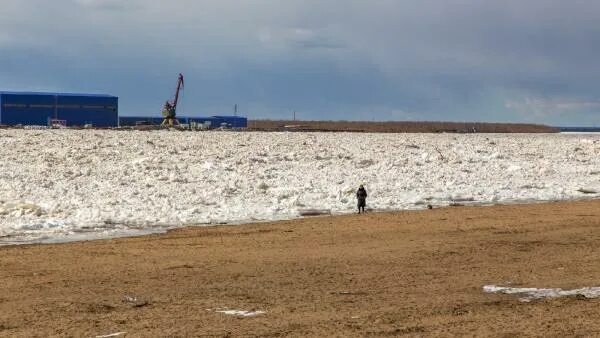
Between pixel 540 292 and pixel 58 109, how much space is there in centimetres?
5464

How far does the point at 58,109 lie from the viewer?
61219 millimetres

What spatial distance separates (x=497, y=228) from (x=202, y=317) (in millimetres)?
9765

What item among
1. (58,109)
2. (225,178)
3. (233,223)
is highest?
(58,109)

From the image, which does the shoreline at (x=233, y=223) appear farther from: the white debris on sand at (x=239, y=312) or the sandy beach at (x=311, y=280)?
the white debris on sand at (x=239, y=312)

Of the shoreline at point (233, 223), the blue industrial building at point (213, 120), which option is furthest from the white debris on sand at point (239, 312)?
the blue industrial building at point (213, 120)

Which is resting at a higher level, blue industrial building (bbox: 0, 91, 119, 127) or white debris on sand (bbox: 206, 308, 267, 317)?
blue industrial building (bbox: 0, 91, 119, 127)

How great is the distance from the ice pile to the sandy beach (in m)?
2.44

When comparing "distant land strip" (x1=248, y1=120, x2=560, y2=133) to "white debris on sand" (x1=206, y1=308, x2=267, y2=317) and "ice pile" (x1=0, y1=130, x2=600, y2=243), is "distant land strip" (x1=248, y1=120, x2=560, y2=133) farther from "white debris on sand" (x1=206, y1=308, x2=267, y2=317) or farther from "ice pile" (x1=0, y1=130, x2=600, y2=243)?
"white debris on sand" (x1=206, y1=308, x2=267, y2=317)

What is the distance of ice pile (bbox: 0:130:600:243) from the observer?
62.1ft

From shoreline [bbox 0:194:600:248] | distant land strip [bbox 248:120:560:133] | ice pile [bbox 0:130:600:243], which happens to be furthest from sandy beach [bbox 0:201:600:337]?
distant land strip [bbox 248:120:560:133]

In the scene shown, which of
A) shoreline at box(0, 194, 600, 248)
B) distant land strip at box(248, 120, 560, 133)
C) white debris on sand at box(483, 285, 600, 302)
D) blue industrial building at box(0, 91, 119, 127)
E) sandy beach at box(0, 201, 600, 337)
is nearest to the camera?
sandy beach at box(0, 201, 600, 337)

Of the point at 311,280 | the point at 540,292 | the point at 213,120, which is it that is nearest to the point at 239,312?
the point at 311,280

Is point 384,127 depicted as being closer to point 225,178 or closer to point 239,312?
point 225,178

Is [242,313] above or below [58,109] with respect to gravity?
below
